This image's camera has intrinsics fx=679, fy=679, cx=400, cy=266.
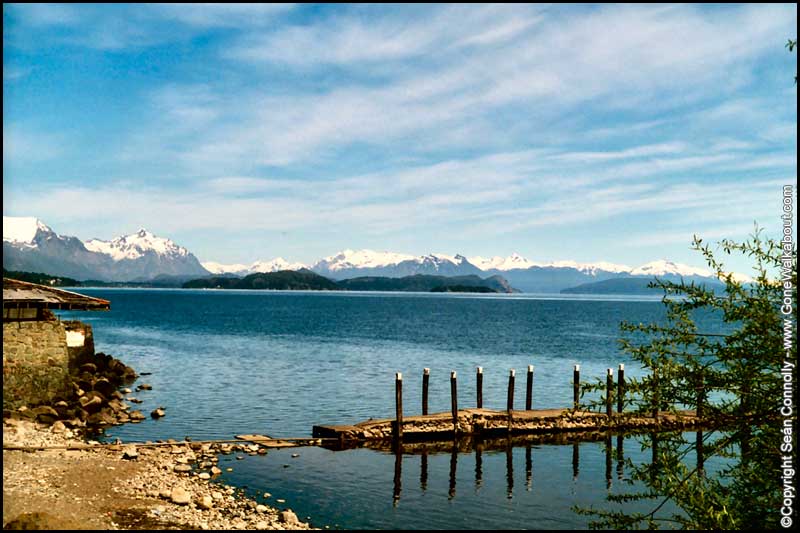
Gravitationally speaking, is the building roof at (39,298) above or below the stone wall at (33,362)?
above

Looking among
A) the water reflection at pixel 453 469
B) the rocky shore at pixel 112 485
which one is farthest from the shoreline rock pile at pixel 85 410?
the water reflection at pixel 453 469

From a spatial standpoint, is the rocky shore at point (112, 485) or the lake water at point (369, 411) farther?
the lake water at point (369, 411)

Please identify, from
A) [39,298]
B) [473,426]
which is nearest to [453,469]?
[473,426]

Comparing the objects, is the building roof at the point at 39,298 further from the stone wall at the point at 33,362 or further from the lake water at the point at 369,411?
the lake water at the point at 369,411

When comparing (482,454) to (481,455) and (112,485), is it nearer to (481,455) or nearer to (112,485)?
(481,455)

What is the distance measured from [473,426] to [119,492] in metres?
18.2

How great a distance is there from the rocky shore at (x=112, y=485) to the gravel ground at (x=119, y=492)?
0.03m

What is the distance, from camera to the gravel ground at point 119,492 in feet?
59.4

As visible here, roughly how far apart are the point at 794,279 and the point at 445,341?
83.9 m

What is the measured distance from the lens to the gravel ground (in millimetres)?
18109

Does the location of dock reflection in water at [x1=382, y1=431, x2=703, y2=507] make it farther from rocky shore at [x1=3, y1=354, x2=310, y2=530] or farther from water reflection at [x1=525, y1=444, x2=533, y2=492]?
rocky shore at [x1=3, y1=354, x2=310, y2=530]

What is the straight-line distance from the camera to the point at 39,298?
3234 cm

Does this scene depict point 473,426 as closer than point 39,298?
No

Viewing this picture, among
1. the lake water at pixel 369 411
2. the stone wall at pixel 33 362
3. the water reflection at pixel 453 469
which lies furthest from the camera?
the stone wall at pixel 33 362
